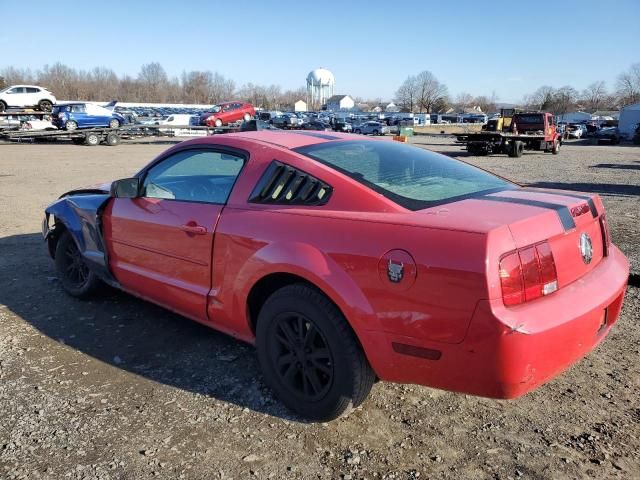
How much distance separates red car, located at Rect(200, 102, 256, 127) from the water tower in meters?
108

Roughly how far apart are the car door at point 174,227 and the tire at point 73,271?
22.1 inches

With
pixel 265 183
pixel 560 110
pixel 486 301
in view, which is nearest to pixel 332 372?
pixel 486 301

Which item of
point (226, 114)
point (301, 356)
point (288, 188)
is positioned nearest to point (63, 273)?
point (288, 188)

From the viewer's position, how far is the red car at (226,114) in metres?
36.7

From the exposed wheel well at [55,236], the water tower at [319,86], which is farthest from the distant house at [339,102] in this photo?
the exposed wheel well at [55,236]

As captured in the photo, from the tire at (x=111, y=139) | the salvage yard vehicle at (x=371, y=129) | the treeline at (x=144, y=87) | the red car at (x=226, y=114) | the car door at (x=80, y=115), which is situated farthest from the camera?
the treeline at (x=144, y=87)

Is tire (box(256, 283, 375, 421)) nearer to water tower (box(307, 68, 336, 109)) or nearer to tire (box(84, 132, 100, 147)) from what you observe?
tire (box(84, 132, 100, 147))

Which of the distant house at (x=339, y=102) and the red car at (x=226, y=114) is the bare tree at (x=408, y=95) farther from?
the red car at (x=226, y=114)

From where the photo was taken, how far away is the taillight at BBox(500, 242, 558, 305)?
2213mm

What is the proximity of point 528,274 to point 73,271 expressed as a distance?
4036mm

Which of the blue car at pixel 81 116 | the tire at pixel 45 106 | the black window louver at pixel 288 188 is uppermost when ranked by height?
the tire at pixel 45 106

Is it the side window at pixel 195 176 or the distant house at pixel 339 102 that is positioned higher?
the distant house at pixel 339 102

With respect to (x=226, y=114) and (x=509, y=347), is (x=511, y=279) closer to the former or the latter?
(x=509, y=347)

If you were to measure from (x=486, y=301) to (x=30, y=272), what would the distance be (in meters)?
5.01
